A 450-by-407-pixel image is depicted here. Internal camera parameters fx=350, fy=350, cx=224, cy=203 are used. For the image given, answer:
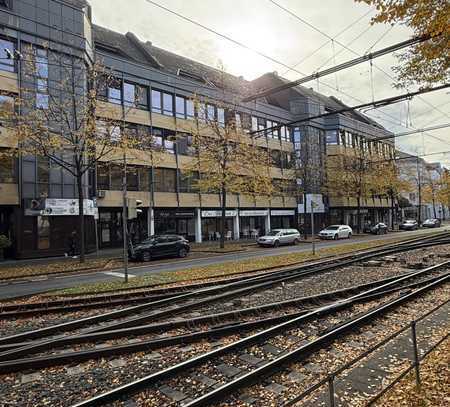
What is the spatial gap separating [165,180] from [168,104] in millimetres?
7245

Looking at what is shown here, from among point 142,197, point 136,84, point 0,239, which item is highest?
point 136,84

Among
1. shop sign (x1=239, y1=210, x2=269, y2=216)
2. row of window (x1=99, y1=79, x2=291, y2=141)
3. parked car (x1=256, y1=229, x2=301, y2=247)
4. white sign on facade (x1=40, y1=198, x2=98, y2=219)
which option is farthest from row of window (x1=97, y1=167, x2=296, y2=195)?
shop sign (x1=239, y1=210, x2=269, y2=216)

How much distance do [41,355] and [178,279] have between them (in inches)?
289

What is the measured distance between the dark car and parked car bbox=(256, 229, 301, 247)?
834 cm

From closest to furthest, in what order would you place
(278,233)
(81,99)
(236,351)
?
(236,351), (81,99), (278,233)

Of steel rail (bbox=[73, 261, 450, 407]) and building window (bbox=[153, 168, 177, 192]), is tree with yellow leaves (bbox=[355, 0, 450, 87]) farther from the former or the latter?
building window (bbox=[153, 168, 177, 192])

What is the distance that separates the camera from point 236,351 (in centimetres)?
594

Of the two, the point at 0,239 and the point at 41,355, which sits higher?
the point at 0,239

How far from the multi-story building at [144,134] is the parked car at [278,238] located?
338 centimetres

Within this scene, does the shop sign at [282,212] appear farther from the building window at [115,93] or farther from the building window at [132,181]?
the building window at [115,93]

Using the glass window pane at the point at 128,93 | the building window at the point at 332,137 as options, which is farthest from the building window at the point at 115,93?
the building window at the point at 332,137

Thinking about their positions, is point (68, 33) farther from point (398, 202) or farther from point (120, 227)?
point (398, 202)

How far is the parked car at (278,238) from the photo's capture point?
95.7 ft

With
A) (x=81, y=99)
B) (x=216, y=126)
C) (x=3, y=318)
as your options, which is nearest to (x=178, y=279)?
(x=3, y=318)
